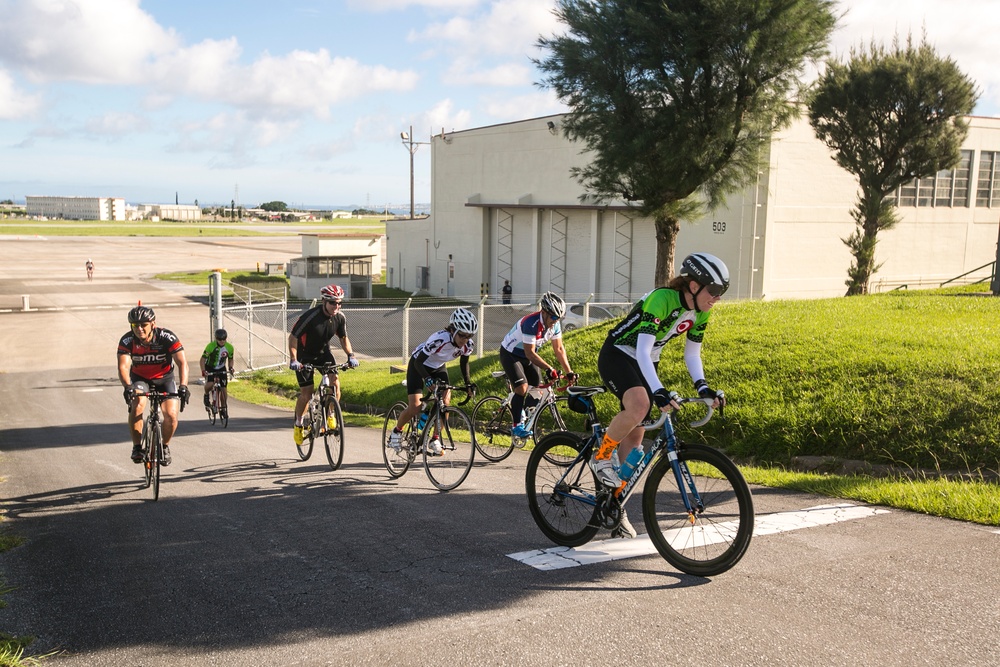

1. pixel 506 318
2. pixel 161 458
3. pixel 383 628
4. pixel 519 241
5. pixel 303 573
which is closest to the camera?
pixel 383 628

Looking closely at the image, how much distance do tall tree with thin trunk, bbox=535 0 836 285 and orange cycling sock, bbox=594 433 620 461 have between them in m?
13.4

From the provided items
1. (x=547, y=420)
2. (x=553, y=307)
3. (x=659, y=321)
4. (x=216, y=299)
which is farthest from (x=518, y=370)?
(x=216, y=299)

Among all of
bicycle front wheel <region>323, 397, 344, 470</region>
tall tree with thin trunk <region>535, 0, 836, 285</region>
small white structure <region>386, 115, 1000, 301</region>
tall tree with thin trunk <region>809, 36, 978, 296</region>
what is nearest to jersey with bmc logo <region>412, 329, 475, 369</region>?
bicycle front wheel <region>323, 397, 344, 470</region>

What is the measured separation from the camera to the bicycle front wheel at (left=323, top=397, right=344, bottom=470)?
9.58m

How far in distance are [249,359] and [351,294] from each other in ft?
89.3

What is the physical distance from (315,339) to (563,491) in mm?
4651

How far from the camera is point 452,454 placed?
8508mm

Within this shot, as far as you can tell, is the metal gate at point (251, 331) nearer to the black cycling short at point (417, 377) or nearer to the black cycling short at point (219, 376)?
the black cycling short at point (219, 376)

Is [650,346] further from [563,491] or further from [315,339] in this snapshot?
[315,339]

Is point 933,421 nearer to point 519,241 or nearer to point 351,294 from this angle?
point 519,241

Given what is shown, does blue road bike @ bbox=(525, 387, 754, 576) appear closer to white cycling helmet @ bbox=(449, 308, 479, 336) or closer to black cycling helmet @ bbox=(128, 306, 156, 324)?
white cycling helmet @ bbox=(449, 308, 479, 336)

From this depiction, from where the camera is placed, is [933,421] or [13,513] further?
[933,421]

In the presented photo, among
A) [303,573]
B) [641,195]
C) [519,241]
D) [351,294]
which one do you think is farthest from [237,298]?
[303,573]

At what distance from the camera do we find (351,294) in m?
53.8
